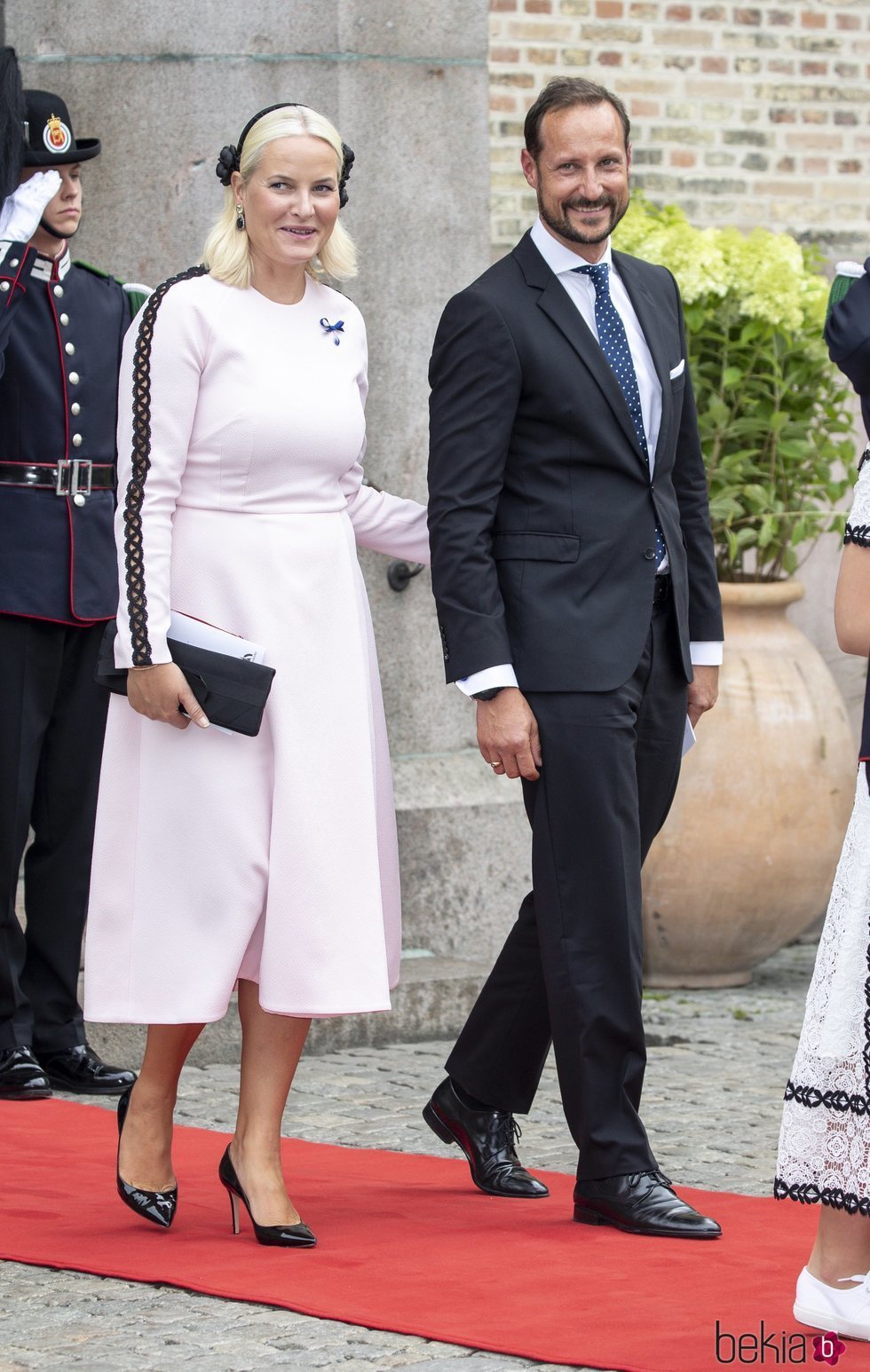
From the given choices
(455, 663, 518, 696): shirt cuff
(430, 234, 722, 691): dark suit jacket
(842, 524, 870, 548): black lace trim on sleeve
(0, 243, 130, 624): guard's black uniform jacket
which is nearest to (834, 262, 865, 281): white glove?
(842, 524, 870, 548): black lace trim on sleeve

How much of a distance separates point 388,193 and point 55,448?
137 centimetres

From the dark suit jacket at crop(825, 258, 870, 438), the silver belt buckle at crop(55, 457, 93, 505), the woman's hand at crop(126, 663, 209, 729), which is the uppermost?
the silver belt buckle at crop(55, 457, 93, 505)

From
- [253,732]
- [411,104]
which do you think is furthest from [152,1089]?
[411,104]

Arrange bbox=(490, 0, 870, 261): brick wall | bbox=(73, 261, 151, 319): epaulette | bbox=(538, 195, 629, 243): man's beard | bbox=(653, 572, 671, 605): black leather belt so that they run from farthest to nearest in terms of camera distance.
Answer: bbox=(490, 0, 870, 261): brick wall → bbox=(73, 261, 151, 319): epaulette → bbox=(653, 572, 671, 605): black leather belt → bbox=(538, 195, 629, 243): man's beard

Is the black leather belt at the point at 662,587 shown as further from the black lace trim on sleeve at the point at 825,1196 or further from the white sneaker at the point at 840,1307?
the white sneaker at the point at 840,1307

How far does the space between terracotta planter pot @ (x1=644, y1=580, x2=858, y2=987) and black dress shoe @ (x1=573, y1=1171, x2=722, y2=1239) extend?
2770 mm

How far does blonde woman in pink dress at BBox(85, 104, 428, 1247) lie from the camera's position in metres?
3.97

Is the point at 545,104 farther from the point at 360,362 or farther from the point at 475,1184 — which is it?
the point at 475,1184

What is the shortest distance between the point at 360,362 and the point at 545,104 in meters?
0.57

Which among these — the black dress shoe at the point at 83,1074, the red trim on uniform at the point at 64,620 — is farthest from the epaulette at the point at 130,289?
the black dress shoe at the point at 83,1074

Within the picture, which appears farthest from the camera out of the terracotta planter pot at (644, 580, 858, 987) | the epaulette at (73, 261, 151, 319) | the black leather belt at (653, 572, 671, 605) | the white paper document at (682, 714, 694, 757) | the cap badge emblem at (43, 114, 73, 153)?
the terracotta planter pot at (644, 580, 858, 987)

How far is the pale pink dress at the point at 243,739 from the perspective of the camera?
13.1ft

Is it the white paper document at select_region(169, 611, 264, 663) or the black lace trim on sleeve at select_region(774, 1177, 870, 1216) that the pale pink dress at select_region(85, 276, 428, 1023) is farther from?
the black lace trim on sleeve at select_region(774, 1177, 870, 1216)

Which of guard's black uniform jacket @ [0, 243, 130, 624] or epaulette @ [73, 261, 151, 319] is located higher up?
epaulette @ [73, 261, 151, 319]
